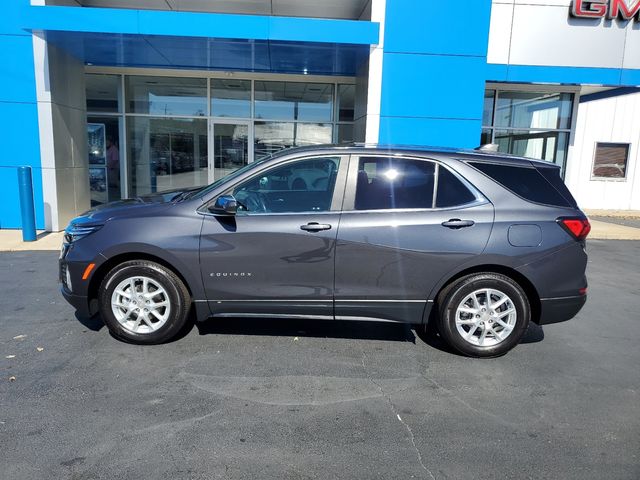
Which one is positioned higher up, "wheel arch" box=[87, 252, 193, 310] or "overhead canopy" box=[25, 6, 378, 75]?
"overhead canopy" box=[25, 6, 378, 75]

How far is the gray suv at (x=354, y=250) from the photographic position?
4297mm

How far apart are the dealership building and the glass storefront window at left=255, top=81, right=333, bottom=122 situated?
0.13ft

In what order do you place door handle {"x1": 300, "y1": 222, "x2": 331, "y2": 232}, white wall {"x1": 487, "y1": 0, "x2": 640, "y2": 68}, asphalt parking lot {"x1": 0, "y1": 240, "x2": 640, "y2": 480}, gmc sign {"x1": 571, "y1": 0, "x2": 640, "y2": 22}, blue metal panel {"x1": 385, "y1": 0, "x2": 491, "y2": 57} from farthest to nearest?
white wall {"x1": 487, "y1": 0, "x2": 640, "y2": 68} → gmc sign {"x1": 571, "y1": 0, "x2": 640, "y2": 22} → blue metal panel {"x1": 385, "y1": 0, "x2": 491, "y2": 57} → door handle {"x1": 300, "y1": 222, "x2": 331, "y2": 232} → asphalt parking lot {"x1": 0, "y1": 240, "x2": 640, "y2": 480}

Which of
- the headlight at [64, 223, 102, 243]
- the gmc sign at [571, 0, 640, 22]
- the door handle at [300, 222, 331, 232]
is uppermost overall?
the gmc sign at [571, 0, 640, 22]

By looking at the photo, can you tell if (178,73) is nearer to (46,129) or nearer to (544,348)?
(46,129)

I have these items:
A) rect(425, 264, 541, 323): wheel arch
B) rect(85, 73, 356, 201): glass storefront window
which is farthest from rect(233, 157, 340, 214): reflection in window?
rect(85, 73, 356, 201): glass storefront window

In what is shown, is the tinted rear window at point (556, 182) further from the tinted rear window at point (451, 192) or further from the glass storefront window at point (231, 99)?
the glass storefront window at point (231, 99)

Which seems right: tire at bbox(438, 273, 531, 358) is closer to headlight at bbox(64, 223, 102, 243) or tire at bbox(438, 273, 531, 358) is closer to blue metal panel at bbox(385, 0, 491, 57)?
headlight at bbox(64, 223, 102, 243)

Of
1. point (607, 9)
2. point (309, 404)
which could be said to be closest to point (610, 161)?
point (607, 9)

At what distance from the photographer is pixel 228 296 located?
4.39 meters

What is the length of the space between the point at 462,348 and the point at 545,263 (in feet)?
3.36

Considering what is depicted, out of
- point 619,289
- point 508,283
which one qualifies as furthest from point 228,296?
point 619,289

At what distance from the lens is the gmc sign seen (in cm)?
1114

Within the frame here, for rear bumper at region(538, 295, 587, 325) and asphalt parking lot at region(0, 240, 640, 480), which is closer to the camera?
asphalt parking lot at region(0, 240, 640, 480)
